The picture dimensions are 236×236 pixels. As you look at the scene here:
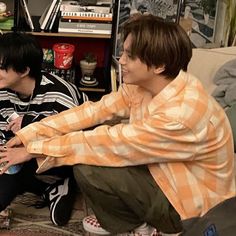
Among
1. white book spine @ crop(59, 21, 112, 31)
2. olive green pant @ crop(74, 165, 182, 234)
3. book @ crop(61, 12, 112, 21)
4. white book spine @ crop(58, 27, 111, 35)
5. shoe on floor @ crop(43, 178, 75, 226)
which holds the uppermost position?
book @ crop(61, 12, 112, 21)

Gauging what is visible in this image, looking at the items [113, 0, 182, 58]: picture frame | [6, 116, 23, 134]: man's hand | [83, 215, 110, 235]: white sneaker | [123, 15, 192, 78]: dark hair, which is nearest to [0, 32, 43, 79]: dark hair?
[6, 116, 23, 134]: man's hand

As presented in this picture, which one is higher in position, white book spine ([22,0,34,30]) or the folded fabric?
white book spine ([22,0,34,30])

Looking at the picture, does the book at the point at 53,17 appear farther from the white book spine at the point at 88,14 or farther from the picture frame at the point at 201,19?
the picture frame at the point at 201,19

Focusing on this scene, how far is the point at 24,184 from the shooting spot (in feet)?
6.75

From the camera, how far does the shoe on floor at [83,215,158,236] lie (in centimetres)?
172

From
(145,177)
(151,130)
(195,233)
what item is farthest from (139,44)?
(195,233)

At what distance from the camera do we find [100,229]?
1.81 metres

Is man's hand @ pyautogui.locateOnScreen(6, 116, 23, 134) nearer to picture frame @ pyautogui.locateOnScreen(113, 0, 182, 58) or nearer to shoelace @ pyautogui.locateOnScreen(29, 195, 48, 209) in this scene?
shoelace @ pyautogui.locateOnScreen(29, 195, 48, 209)

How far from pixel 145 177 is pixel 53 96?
23.1 inches


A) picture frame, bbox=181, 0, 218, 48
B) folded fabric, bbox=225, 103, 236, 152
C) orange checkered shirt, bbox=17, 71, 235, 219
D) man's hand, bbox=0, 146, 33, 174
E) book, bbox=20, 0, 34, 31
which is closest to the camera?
orange checkered shirt, bbox=17, 71, 235, 219

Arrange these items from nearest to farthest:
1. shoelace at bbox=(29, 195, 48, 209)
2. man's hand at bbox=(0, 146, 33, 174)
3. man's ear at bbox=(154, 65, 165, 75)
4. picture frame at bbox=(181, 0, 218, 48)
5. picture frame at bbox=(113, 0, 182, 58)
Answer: man's ear at bbox=(154, 65, 165, 75), man's hand at bbox=(0, 146, 33, 174), shoelace at bbox=(29, 195, 48, 209), picture frame at bbox=(113, 0, 182, 58), picture frame at bbox=(181, 0, 218, 48)

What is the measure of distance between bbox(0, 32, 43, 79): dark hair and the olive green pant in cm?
54

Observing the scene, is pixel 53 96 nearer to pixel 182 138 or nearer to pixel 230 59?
pixel 182 138

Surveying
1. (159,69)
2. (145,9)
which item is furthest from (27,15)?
(159,69)
